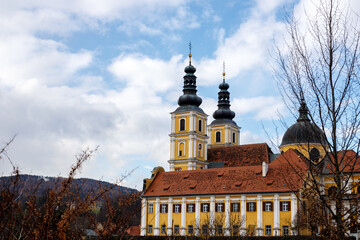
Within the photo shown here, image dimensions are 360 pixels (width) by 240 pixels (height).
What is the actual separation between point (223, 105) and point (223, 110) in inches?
61.0

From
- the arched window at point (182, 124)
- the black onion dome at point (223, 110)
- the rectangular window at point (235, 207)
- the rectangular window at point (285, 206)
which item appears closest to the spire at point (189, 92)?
the arched window at point (182, 124)

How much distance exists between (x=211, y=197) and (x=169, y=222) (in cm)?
618

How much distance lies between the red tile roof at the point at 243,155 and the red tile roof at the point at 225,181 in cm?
1662

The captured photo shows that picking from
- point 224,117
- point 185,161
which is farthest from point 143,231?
point 224,117

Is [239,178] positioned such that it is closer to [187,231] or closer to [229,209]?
[229,209]

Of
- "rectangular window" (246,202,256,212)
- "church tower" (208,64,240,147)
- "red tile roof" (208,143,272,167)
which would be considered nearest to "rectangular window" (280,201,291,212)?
"rectangular window" (246,202,256,212)

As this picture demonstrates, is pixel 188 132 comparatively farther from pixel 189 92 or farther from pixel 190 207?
pixel 190 207

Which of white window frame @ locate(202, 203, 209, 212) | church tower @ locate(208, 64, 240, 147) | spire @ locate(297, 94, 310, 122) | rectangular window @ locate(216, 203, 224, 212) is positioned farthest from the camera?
church tower @ locate(208, 64, 240, 147)

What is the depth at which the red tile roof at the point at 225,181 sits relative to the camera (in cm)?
5012

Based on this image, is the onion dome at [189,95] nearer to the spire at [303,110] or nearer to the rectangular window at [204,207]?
the rectangular window at [204,207]

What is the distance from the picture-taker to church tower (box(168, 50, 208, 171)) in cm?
7506

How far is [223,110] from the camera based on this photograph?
9062cm

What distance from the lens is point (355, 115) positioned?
396 inches

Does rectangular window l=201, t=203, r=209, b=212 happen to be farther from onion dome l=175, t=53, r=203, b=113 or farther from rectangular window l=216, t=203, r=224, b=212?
onion dome l=175, t=53, r=203, b=113
